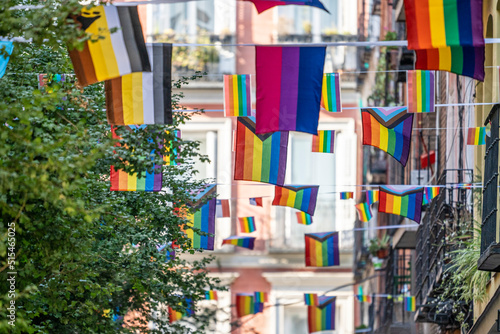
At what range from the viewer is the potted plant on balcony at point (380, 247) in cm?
2766

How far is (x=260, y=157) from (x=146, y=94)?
127 inches

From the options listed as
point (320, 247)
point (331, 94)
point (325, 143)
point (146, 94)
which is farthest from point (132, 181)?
point (320, 247)

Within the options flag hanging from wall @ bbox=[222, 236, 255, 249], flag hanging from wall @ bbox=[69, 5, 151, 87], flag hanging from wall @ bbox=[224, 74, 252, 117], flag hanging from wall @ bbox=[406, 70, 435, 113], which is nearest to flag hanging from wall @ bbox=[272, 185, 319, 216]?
flag hanging from wall @ bbox=[224, 74, 252, 117]

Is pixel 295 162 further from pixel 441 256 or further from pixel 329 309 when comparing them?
pixel 441 256

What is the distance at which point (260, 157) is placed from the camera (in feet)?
45.6

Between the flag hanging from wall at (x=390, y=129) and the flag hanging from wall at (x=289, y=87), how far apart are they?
3.50 m

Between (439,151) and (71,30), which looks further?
(439,151)

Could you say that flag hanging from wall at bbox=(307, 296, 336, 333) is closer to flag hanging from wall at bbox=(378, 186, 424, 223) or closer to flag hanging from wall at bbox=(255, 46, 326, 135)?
flag hanging from wall at bbox=(378, 186, 424, 223)

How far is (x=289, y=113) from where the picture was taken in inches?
433

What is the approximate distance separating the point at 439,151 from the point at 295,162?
11.2m

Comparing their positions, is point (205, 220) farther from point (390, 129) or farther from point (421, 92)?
point (421, 92)

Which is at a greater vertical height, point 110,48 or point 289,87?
point 110,48

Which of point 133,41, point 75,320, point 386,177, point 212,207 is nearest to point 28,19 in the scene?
point 133,41

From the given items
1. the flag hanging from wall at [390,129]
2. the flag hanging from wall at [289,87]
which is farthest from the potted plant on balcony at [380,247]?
the flag hanging from wall at [289,87]
